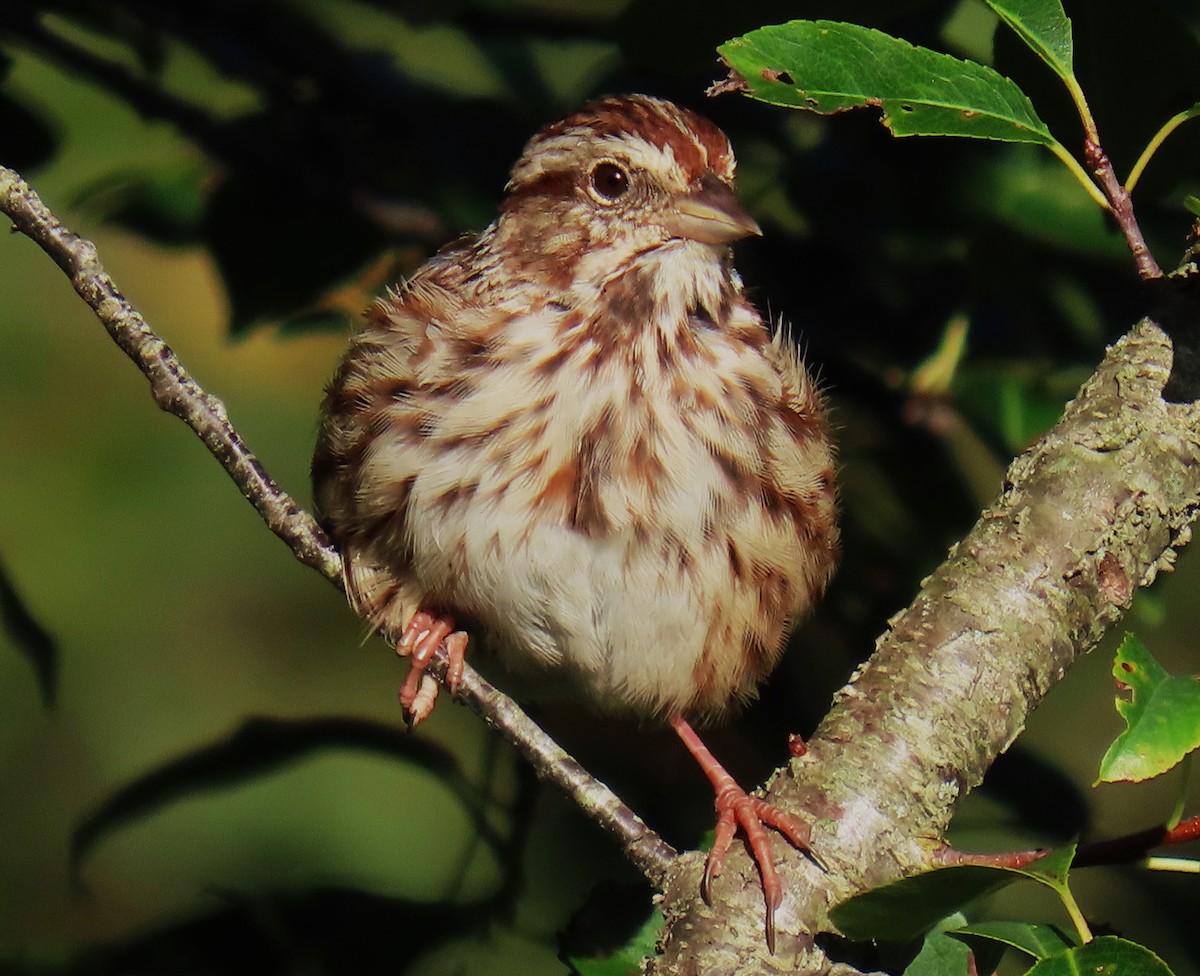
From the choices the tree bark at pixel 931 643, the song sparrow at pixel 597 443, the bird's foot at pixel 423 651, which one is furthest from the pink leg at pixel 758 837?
the bird's foot at pixel 423 651

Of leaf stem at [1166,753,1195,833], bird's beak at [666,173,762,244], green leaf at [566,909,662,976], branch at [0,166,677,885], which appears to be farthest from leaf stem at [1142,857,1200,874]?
bird's beak at [666,173,762,244]

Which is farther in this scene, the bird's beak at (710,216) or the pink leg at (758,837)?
the bird's beak at (710,216)

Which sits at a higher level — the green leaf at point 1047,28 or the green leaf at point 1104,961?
the green leaf at point 1047,28

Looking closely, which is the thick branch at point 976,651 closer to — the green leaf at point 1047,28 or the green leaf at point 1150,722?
the green leaf at point 1150,722

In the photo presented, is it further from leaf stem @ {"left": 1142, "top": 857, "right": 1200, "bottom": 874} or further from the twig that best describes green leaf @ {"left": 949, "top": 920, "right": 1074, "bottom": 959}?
the twig

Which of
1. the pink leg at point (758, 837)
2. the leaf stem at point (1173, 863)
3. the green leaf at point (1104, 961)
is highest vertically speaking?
the leaf stem at point (1173, 863)

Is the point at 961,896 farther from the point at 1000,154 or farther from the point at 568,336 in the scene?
the point at 1000,154

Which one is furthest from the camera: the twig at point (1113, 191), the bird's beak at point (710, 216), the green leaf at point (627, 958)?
the bird's beak at point (710, 216)
